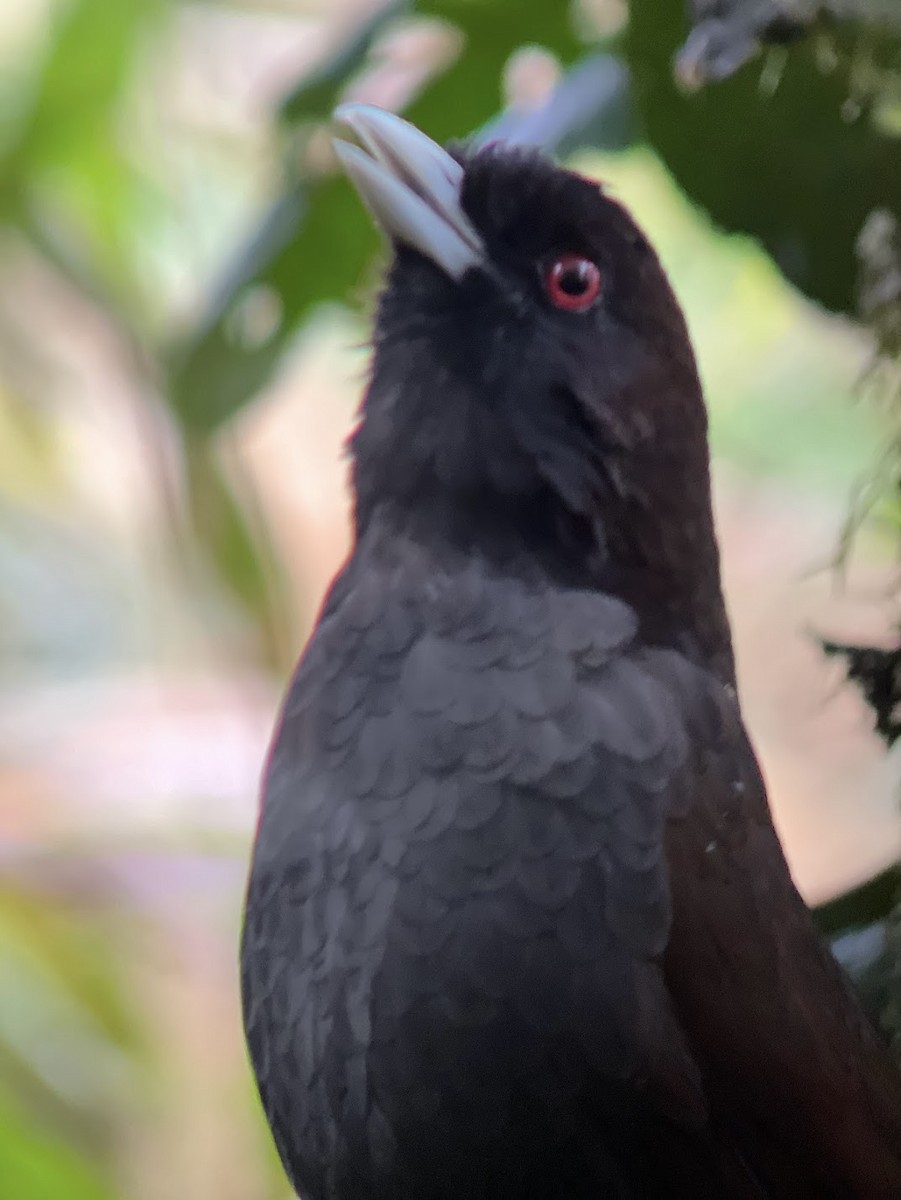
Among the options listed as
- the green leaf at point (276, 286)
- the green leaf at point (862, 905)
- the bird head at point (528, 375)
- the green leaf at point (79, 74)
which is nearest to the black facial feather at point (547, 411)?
the bird head at point (528, 375)

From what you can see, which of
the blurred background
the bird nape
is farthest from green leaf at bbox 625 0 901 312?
the bird nape

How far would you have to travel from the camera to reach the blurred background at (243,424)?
1.27 meters

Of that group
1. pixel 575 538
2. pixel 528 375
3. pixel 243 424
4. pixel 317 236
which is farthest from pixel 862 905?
pixel 243 424

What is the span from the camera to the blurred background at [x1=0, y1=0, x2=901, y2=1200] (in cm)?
127

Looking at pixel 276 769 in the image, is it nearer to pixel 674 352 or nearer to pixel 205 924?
pixel 674 352

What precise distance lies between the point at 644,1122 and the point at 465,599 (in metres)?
0.40

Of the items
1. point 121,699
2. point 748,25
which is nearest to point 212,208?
point 121,699

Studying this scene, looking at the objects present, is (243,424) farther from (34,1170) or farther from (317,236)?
(34,1170)

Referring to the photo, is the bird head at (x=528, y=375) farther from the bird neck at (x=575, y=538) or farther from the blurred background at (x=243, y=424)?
the blurred background at (x=243, y=424)

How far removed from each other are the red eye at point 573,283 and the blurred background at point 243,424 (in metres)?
0.17

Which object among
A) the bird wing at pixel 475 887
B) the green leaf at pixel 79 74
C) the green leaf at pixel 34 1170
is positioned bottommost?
the green leaf at pixel 34 1170

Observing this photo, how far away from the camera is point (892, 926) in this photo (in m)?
1.27

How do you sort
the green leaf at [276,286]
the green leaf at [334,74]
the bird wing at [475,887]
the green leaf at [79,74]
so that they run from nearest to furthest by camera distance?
the bird wing at [475,887], the green leaf at [334,74], the green leaf at [276,286], the green leaf at [79,74]

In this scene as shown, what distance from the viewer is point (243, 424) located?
6.91 ft
